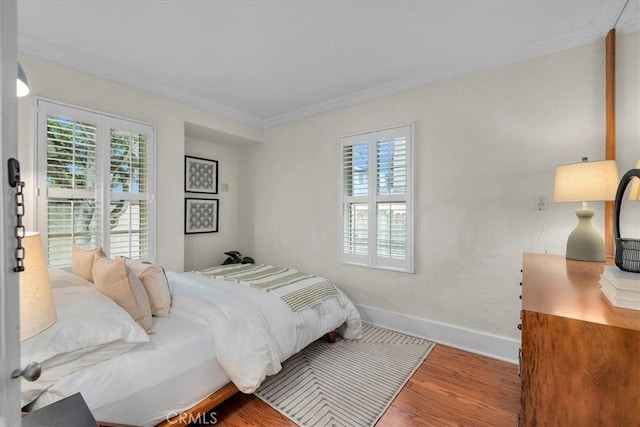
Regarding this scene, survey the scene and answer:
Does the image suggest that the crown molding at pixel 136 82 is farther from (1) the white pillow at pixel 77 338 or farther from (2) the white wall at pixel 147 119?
(1) the white pillow at pixel 77 338

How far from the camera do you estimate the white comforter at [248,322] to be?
1.67 meters

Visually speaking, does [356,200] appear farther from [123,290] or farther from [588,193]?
[123,290]

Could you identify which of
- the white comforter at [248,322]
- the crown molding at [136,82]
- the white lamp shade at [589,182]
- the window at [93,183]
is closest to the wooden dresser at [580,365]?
the white lamp shade at [589,182]

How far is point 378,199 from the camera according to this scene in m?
3.06

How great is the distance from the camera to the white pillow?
1.13 meters

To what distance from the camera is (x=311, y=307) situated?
2.31m

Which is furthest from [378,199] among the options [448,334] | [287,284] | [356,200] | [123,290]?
[123,290]

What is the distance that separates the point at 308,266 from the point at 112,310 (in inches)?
97.3

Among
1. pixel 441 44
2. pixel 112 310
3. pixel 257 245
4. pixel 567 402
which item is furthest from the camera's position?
pixel 257 245

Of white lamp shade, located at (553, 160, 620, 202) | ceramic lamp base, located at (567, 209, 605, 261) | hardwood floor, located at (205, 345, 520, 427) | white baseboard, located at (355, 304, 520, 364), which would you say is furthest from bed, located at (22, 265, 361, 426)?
white lamp shade, located at (553, 160, 620, 202)

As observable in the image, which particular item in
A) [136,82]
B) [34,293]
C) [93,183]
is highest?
[136,82]

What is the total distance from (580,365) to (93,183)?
338 centimetres

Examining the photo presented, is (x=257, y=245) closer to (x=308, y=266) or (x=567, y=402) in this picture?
(x=308, y=266)

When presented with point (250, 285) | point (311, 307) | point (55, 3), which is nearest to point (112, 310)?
point (250, 285)
